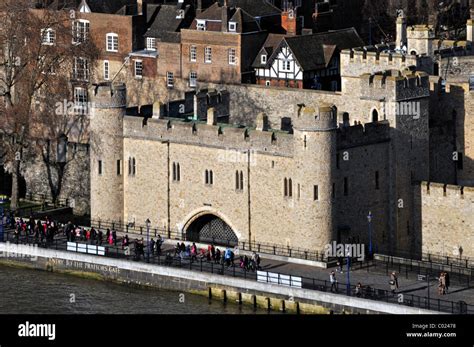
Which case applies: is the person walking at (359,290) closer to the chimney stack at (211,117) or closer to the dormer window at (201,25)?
the chimney stack at (211,117)

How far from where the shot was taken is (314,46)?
14562cm

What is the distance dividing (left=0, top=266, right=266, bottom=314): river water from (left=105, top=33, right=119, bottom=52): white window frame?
32.4 metres

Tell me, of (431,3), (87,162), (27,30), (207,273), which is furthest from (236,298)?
(431,3)

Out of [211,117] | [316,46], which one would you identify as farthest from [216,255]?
[316,46]

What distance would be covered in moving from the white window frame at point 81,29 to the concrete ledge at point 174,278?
28763 millimetres

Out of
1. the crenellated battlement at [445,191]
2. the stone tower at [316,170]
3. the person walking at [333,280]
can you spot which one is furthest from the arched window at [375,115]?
the person walking at [333,280]

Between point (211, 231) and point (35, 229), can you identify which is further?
point (35, 229)

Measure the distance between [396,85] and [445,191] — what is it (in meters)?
5.98

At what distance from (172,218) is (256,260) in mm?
8994

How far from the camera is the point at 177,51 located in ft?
493

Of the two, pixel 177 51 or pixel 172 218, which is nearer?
pixel 172 218

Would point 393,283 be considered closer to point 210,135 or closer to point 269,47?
point 210,135

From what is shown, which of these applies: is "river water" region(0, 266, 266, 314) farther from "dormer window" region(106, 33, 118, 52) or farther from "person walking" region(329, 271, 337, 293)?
"dormer window" region(106, 33, 118, 52)

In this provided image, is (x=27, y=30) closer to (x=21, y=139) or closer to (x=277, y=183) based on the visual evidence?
(x=21, y=139)
